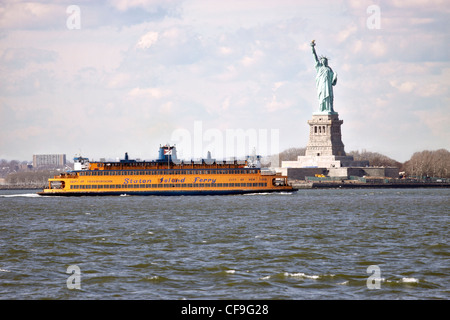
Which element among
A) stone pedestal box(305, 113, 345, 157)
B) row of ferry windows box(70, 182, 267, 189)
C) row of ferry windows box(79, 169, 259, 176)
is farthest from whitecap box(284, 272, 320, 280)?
stone pedestal box(305, 113, 345, 157)

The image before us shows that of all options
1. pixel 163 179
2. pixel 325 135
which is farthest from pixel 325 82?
pixel 163 179

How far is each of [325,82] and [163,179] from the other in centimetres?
6746

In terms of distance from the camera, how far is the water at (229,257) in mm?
28375

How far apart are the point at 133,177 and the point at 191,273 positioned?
88.6 meters

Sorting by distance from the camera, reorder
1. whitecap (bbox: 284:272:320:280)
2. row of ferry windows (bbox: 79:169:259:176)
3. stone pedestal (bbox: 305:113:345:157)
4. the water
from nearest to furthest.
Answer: the water → whitecap (bbox: 284:272:320:280) → row of ferry windows (bbox: 79:169:259:176) → stone pedestal (bbox: 305:113:345:157)

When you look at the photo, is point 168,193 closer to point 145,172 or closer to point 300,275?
point 145,172

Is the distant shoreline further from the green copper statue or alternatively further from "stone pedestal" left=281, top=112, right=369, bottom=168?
the green copper statue

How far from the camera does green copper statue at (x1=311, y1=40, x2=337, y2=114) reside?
6821 inches

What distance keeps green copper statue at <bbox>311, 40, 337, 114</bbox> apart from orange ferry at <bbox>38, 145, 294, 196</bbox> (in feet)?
186

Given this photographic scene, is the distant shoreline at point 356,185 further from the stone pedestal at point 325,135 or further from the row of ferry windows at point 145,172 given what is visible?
the row of ferry windows at point 145,172
